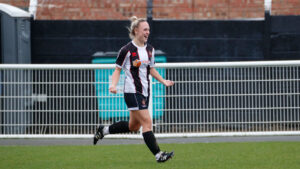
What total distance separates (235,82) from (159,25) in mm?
2374

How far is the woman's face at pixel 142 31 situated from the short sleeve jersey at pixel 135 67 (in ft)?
0.33

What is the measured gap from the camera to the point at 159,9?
11.4m

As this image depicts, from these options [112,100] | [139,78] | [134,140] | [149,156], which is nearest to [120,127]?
[149,156]

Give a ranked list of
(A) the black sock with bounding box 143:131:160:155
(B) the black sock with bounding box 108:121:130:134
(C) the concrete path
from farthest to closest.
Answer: (C) the concrete path, (B) the black sock with bounding box 108:121:130:134, (A) the black sock with bounding box 143:131:160:155

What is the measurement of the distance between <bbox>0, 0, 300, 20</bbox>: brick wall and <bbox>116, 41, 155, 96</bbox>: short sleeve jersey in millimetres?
4929

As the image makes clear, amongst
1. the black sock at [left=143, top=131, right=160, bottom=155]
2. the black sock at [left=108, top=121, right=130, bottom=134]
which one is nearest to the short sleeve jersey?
the black sock at [left=143, top=131, right=160, bottom=155]

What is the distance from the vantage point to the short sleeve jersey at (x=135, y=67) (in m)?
6.43

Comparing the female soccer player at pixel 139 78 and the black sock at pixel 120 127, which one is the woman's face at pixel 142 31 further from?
the black sock at pixel 120 127

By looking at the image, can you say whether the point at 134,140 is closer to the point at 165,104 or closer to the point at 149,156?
the point at 165,104

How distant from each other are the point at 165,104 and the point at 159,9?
264 centimetres

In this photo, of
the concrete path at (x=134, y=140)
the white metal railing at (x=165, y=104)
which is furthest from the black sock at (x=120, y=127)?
the white metal railing at (x=165, y=104)

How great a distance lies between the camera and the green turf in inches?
252

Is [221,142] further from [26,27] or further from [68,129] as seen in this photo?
[26,27]

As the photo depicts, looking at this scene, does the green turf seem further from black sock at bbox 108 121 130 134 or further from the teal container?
the teal container
